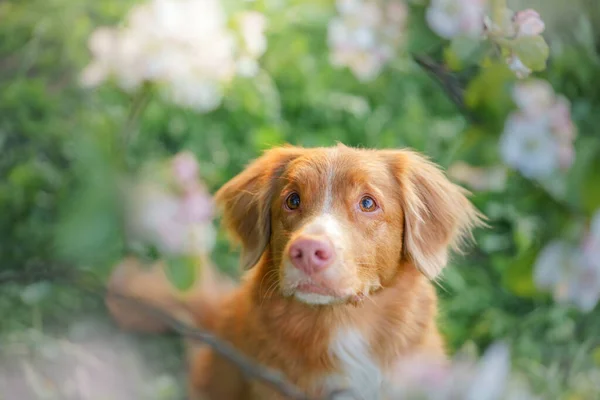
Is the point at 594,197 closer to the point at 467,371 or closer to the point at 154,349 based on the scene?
the point at 467,371

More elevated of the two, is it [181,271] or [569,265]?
[569,265]

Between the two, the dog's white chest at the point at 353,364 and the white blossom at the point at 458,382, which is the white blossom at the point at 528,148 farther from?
the dog's white chest at the point at 353,364

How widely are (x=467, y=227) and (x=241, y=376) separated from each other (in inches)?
23.6

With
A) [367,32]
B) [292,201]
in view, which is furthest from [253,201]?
A: [367,32]

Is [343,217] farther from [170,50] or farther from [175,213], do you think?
[170,50]

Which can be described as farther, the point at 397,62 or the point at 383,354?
the point at 397,62

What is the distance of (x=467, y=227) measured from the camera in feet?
4.75

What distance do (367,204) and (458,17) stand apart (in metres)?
0.38

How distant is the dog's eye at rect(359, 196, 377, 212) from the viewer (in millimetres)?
1287

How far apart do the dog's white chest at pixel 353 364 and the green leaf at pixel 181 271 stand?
0.32m

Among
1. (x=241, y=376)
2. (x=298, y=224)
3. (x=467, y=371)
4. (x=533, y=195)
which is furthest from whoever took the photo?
(x=241, y=376)

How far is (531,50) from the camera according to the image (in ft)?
3.77

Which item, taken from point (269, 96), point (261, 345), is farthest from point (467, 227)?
point (269, 96)

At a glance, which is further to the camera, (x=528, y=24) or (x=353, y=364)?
(x=353, y=364)
